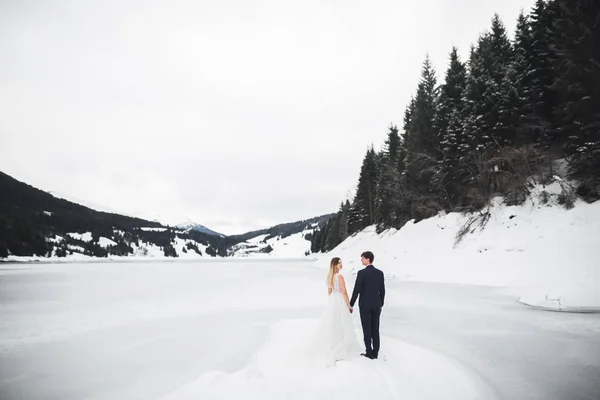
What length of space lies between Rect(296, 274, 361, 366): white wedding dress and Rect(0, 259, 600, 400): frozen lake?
38 centimetres

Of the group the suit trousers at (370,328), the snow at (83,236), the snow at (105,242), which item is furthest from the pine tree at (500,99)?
the snow at (105,242)

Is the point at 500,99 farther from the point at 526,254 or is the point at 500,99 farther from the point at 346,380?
the point at 346,380

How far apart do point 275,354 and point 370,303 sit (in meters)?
2.35

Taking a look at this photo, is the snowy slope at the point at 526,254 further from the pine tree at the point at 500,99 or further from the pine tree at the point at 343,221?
the pine tree at the point at 343,221

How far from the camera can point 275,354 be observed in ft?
21.1

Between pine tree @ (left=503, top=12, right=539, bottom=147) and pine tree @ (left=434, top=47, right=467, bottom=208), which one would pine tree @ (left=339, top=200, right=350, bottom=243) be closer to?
pine tree @ (left=434, top=47, right=467, bottom=208)

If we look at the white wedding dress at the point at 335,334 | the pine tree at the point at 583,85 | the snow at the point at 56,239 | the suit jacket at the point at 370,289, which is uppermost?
the pine tree at the point at 583,85

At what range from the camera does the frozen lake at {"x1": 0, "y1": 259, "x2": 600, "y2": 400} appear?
4766mm

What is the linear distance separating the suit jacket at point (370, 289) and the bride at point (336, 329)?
313 mm

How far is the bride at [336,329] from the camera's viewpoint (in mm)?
5836

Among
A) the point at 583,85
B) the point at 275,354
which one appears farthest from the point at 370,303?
the point at 583,85

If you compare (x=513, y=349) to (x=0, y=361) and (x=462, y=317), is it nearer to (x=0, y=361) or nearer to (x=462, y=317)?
(x=462, y=317)

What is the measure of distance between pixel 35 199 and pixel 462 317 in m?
216

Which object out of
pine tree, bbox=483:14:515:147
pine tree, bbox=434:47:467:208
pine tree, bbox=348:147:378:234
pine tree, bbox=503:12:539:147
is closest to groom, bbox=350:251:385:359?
pine tree, bbox=483:14:515:147
